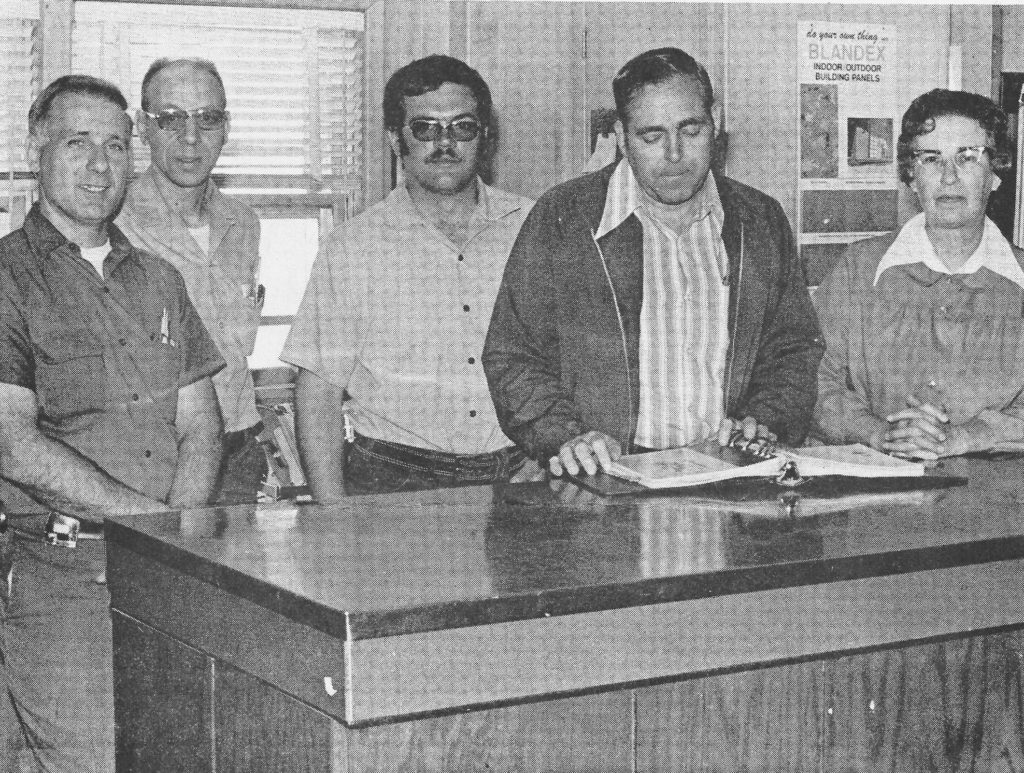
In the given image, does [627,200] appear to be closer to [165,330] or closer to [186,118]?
[165,330]

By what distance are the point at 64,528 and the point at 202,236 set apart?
1.05 metres

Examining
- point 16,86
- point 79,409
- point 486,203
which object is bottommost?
point 79,409

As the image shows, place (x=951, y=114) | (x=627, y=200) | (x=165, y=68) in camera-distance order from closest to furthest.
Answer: (x=627, y=200) < (x=951, y=114) < (x=165, y=68)

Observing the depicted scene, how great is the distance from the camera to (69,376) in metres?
2.83

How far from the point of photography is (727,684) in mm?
1899

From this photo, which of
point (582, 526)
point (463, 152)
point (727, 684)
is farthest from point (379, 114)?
point (727, 684)

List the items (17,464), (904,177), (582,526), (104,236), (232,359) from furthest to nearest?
(232,359) < (904,177) < (104,236) < (17,464) < (582,526)

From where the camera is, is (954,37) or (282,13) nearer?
(282,13)

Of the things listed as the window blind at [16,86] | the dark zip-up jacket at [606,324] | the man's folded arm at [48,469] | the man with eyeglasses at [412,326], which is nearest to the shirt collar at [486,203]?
the man with eyeglasses at [412,326]

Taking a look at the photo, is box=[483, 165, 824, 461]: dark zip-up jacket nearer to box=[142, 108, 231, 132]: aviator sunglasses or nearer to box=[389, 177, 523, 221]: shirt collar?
box=[389, 177, 523, 221]: shirt collar

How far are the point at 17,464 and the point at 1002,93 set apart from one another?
3418 mm

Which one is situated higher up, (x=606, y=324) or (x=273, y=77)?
(x=273, y=77)

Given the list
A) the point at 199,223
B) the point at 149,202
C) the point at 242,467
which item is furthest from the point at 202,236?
the point at 242,467

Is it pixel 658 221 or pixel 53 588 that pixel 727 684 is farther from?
pixel 53 588
